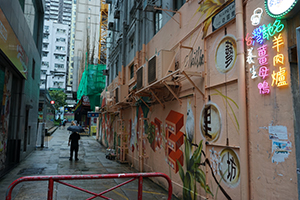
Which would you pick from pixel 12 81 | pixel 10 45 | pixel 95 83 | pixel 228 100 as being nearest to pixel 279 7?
pixel 228 100

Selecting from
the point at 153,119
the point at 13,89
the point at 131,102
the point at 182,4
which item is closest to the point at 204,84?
the point at 182,4

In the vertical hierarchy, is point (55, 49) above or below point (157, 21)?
above

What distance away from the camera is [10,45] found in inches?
304

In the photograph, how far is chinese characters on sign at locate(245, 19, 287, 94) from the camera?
3561mm

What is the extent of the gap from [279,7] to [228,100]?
187cm

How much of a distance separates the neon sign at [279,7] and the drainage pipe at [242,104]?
722 millimetres

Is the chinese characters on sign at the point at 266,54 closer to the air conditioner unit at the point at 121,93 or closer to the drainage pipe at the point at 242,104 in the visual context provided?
the drainage pipe at the point at 242,104

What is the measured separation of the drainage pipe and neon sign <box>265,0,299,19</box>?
0.72 meters

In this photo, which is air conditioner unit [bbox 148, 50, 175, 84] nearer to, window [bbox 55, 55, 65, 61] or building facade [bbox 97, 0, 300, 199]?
building facade [bbox 97, 0, 300, 199]

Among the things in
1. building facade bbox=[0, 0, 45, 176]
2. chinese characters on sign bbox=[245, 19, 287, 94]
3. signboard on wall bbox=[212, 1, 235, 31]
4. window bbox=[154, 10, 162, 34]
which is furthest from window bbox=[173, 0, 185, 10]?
building facade bbox=[0, 0, 45, 176]

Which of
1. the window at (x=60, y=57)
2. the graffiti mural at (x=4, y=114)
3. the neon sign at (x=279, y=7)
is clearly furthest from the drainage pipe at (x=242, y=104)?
the window at (x=60, y=57)

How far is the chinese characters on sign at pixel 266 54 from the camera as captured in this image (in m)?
3.56

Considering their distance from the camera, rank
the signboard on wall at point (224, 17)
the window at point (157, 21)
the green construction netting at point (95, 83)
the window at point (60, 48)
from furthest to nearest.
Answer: the window at point (60, 48) < the green construction netting at point (95, 83) < the window at point (157, 21) < the signboard on wall at point (224, 17)

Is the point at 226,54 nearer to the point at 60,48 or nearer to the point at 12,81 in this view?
the point at 12,81
